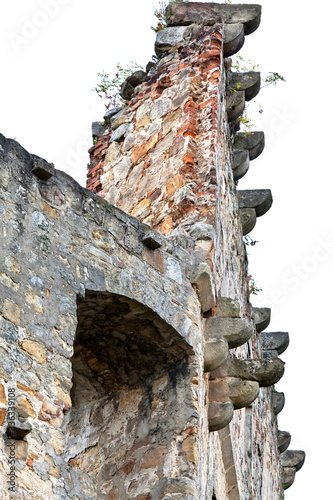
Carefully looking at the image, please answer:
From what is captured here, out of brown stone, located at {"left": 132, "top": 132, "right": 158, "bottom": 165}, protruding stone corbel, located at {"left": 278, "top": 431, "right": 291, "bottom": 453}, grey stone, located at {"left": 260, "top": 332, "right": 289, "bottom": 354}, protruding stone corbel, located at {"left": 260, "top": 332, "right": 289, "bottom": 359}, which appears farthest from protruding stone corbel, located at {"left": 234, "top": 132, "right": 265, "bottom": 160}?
protruding stone corbel, located at {"left": 278, "top": 431, "right": 291, "bottom": 453}

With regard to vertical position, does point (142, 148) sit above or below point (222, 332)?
above

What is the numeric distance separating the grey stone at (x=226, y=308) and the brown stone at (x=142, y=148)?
5.66 ft

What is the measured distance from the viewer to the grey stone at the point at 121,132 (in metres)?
7.91

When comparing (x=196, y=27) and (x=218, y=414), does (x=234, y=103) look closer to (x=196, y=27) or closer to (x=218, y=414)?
(x=196, y=27)

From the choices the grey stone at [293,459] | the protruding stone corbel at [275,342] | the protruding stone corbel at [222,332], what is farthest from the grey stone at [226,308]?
the grey stone at [293,459]

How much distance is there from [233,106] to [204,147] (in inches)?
49.1

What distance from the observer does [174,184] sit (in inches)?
269

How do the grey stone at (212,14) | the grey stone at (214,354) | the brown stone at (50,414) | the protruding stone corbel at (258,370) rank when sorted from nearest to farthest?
the brown stone at (50,414) < the grey stone at (214,354) < the protruding stone corbel at (258,370) < the grey stone at (212,14)

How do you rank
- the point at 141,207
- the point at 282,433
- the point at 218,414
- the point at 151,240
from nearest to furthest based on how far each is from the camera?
the point at 151,240, the point at 218,414, the point at 141,207, the point at 282,433

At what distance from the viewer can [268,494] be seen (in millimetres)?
9594

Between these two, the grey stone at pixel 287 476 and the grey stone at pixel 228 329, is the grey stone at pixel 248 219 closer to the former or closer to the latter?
the grey stone at pixel 228 329

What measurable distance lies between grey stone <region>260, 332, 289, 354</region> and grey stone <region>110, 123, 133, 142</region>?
3959 mm

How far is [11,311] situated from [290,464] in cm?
823

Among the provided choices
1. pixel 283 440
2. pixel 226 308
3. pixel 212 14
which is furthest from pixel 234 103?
pixel 283 440
